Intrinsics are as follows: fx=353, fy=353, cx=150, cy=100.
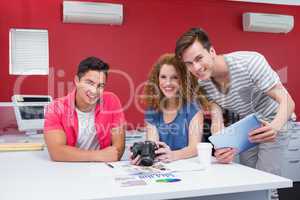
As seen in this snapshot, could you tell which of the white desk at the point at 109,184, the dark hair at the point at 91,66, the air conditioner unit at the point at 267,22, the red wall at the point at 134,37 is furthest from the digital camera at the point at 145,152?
the air conditioner unit at the point at 267,22

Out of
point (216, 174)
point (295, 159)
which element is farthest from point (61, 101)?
point (295, 159)

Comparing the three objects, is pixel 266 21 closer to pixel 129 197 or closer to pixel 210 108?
pixel 210 108

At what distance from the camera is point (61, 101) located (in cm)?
196

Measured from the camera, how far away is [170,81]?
2023 mm

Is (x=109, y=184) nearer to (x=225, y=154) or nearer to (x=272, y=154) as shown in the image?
(x=225, y=154)

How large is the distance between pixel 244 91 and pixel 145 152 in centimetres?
64

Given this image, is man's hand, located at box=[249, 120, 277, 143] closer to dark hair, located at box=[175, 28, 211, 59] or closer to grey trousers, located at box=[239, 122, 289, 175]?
grey trousers, located at box=[239, 122, 289, 175]

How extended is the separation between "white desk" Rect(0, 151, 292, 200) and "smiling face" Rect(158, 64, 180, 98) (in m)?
0.57

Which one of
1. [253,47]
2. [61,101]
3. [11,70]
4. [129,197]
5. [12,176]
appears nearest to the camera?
[129,197]

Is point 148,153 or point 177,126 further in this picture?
point 177,126

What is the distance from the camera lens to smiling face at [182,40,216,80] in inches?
66.1

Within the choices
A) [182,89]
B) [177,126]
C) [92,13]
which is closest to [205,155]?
[177,126]

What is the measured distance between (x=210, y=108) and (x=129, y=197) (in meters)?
0.97

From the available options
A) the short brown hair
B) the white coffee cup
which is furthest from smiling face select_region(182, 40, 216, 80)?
the white coffee cup
